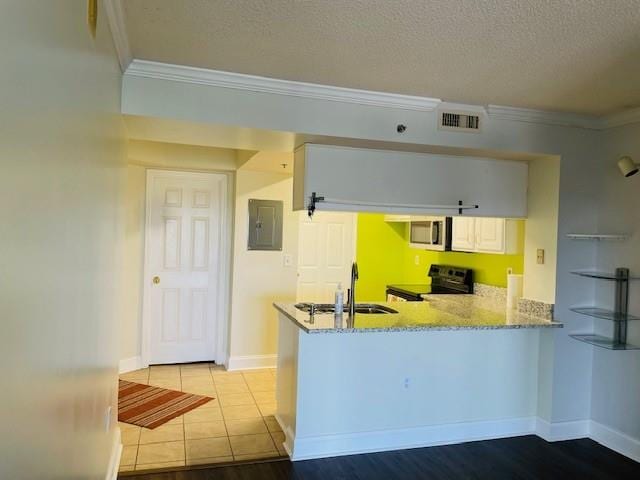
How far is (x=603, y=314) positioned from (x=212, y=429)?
9.62 ft

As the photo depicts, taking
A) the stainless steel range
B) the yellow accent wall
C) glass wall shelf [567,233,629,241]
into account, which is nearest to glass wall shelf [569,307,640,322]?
glass wall shelf [567,233,629,241]

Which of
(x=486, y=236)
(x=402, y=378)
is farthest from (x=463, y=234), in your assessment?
(x=402, y=378)

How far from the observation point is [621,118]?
11.4ft

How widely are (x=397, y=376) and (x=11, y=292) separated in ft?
9.36

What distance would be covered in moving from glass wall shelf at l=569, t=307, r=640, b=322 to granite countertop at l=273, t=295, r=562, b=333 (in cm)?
21

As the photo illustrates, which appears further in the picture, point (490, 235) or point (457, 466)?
point (490, 235)

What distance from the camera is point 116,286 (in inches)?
115

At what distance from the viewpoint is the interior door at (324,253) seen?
5.97 m

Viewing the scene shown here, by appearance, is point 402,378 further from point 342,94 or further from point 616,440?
point 342,94

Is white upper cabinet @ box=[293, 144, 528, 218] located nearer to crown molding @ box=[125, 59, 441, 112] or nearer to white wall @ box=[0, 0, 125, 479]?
crown molding @ box=[125, 59, 441, 112]

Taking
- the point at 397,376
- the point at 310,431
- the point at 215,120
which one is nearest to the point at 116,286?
the point at 215,120

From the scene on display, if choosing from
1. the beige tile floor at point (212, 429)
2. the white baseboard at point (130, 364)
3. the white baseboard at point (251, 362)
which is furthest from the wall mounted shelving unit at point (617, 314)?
the white baseboard at point (130, 364)

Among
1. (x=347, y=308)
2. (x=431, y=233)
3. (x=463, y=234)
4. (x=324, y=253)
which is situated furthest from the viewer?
(x=324, y=253)

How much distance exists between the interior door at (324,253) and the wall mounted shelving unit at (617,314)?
3.00 metres
